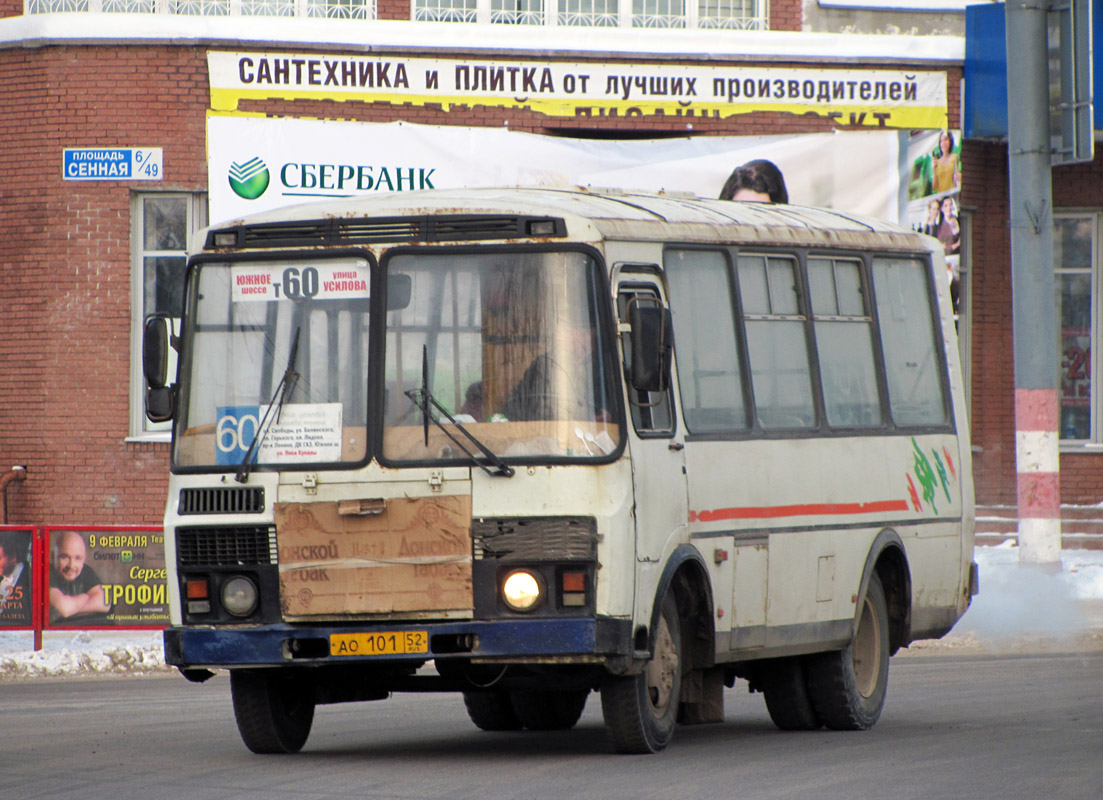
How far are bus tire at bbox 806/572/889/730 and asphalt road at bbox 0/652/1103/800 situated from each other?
18 cm


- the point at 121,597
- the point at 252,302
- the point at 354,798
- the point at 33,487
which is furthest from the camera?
the point at 33,487

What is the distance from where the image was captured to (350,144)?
2083cm

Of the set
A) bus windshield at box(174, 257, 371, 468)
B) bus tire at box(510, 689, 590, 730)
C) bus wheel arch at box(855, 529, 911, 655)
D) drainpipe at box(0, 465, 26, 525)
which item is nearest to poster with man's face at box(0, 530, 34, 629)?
drainpipe at box(0, 465, 26, 525)

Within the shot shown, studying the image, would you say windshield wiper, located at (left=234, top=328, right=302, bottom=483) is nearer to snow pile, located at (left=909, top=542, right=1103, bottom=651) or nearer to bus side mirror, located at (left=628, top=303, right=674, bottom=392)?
bus side mirror, located at (left=628, top=303, right=674, bottom=392)

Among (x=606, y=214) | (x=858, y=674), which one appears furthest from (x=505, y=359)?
(x=858, y=674)

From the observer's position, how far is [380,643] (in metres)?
8.91

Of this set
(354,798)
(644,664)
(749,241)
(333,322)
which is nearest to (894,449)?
(749,241)

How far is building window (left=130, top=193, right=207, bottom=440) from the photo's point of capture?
2069 cm

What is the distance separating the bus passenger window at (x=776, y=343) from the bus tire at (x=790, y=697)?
149 cm

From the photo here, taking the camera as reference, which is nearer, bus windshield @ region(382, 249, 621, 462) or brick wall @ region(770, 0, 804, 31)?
bus windshield @ region(382, 249, 621, 462)

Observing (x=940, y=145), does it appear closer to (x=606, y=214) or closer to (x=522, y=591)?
(x=606, y=214)

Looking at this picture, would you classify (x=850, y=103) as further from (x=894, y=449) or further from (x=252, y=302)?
(x=252, y=302)

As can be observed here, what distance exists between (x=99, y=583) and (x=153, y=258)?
6.00 metres

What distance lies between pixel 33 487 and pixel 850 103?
391 inches
